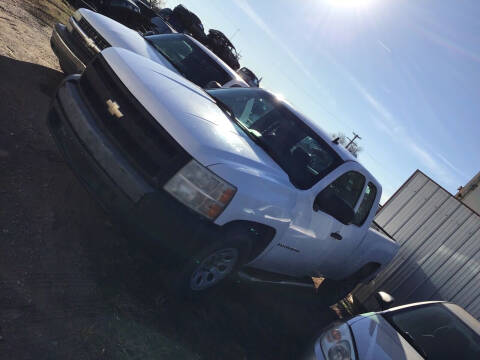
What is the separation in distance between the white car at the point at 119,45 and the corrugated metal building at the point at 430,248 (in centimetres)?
445

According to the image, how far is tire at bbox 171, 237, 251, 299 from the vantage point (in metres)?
2.70

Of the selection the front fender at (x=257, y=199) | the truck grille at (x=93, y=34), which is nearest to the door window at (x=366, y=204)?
the front fender at (x=257, y=199)

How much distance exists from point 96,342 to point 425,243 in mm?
6412

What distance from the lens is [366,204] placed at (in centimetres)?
477

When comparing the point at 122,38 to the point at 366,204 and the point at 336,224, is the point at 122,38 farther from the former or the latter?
the point at 366,204

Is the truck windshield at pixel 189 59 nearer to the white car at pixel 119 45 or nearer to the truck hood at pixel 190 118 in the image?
the white car at pixel 119 45

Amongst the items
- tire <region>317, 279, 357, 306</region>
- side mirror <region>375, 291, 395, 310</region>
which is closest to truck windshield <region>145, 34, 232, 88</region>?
tire <region>317, 279, 357, 306</region>

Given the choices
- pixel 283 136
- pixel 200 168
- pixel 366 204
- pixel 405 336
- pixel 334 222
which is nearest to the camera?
pixel 200 168

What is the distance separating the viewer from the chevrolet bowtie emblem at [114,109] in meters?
2.82

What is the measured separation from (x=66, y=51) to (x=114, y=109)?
9.18 feet

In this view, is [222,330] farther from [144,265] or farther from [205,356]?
[144,265]

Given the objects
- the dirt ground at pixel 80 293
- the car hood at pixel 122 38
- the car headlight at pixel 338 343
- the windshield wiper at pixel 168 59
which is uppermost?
the windshield wiper at pixel 168 59

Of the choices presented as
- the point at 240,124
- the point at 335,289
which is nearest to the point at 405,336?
the point at 335,289

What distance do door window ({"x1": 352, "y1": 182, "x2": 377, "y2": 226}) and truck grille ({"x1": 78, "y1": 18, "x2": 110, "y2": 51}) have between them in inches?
167
